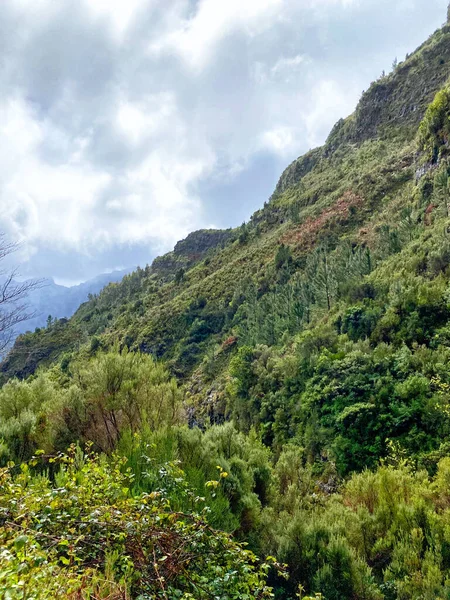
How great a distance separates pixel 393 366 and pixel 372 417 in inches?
105

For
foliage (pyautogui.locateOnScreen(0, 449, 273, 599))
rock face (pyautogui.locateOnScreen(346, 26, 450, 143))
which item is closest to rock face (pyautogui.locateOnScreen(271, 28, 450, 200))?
rock face (pyautogui.locateOnScreen(346, 26, 450, 143))

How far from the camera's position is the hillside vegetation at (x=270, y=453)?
12.0 feet

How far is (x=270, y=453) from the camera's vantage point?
12.5 meters

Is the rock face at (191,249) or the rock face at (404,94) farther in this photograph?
the rock face at (191,249)

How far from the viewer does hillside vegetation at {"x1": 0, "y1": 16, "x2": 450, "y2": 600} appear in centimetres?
367

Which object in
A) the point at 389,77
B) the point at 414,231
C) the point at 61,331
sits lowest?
the point at 414,231

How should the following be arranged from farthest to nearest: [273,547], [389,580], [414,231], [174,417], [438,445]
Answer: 1. [414,231]
2. [174,417]
3. [438,445]
4. [273,547]
5. [389,580]

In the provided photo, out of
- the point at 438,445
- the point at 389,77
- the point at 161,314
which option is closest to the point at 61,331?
the point at 161,314

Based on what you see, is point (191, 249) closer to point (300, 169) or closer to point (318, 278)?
point (300, 169)

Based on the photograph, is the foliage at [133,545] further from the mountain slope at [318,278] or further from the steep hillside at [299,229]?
the steep hillside at [299,229]

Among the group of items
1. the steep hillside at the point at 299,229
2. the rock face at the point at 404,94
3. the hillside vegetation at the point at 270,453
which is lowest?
the hillside vegetation at the point at 270,453

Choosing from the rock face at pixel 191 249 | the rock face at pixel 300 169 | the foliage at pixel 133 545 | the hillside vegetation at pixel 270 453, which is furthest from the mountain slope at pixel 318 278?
the rock face at pixel 191 249

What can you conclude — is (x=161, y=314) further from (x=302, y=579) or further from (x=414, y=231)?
(x=302, y=579)

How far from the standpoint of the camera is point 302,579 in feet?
21.4
